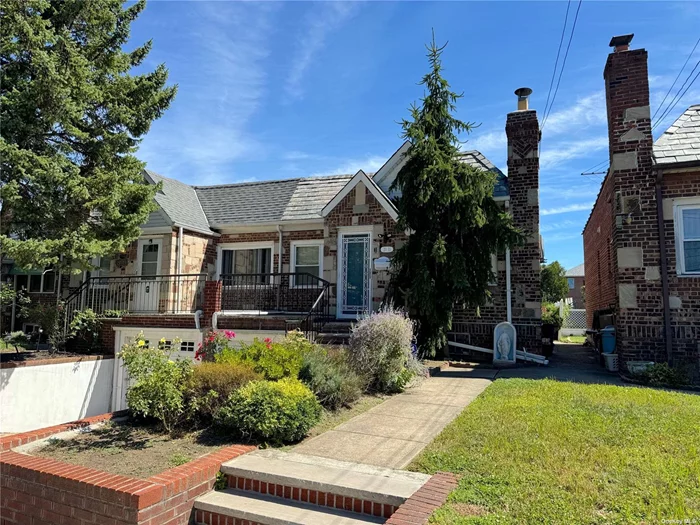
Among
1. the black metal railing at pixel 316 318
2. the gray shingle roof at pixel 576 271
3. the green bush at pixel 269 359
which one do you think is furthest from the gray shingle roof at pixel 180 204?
the gray shingle roof at pixel 576 271

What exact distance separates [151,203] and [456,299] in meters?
8.20

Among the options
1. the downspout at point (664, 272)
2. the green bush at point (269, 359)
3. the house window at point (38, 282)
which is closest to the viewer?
the green bush at point (269, 359)

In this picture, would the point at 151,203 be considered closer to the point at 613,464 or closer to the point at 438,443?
the point at 438,443

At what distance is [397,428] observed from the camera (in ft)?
19.7

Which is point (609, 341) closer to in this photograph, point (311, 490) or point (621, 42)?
point (621, 42)

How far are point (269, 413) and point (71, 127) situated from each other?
7.85 metres

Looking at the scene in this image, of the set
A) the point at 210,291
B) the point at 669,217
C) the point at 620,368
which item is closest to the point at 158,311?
the point at 210,291

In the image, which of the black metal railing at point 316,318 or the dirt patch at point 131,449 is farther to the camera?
the black metal railing at point 316,318

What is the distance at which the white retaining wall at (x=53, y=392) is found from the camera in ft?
31.7

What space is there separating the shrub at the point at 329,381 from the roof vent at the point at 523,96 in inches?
432

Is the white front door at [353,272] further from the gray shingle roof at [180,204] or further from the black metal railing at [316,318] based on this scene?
the gray shingle roof at [180,204]

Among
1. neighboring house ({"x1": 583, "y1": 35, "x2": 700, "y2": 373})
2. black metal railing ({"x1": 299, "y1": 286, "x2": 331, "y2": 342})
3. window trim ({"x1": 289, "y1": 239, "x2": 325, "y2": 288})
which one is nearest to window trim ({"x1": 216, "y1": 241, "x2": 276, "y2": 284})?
window trim ({"x1": 289, "y1": 239, "x2": 325, "y2": 288})

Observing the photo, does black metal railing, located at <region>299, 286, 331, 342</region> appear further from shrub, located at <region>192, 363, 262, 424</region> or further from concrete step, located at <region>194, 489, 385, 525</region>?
concrete step, located at <region>194, 489, 385, 525</region>

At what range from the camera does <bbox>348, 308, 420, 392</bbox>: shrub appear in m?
8.34
